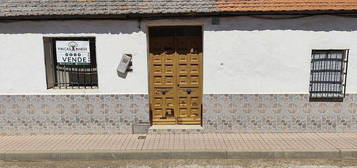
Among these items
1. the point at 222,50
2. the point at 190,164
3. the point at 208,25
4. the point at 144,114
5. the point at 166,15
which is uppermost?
the point at 166,15

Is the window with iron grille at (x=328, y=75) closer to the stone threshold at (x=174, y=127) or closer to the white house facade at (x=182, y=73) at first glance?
the white house facade at (x=182, y=73)

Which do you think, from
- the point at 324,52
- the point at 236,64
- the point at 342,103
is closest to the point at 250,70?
the point at 236,64

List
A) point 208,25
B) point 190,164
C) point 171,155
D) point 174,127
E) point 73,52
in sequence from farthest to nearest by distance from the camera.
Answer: point 174,127
point 73,52
point 208,25
point 171,155
point 190,164

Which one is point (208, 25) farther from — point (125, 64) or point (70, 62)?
point (70, 62)

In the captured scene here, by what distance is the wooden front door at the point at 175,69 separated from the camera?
628 centimetres

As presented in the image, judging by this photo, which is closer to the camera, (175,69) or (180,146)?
(180,146)

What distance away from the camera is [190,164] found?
198 inches

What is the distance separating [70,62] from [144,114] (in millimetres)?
2122

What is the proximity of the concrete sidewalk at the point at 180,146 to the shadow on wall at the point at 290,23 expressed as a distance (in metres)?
2.38

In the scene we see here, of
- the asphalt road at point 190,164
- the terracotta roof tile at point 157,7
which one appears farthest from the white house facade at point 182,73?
the asphalt road at point 190,164

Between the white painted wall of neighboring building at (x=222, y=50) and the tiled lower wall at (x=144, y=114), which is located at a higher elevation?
the white painted wall of neighboring building at (x=222, y=50)

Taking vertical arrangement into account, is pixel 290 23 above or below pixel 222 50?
above

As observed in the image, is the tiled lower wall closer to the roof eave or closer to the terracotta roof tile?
the roof eave

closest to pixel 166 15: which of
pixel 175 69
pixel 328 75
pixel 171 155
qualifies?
pixel 175 69
